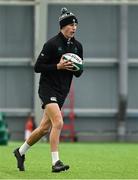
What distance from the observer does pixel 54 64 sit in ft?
31.3

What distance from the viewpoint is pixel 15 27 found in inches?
944

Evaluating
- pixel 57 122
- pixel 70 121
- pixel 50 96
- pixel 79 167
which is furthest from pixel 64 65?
pixel 70 121

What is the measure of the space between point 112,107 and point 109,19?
272 cm

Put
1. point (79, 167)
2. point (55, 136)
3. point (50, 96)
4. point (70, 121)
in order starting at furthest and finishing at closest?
1. point (70, 121)
2. point (79, 167)
3. point (50, 96)
4. point (55, 136)

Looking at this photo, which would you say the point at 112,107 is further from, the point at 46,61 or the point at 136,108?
the point at 46,61

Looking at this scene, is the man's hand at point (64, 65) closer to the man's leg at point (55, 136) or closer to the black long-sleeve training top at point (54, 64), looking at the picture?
the black long-sleeve training top at point (54, 64)

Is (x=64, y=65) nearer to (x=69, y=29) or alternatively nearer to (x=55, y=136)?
(x=69, y=29)

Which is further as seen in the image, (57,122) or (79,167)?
(79,167)

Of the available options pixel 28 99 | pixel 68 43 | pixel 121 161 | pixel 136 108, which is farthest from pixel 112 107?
pixel 68 43

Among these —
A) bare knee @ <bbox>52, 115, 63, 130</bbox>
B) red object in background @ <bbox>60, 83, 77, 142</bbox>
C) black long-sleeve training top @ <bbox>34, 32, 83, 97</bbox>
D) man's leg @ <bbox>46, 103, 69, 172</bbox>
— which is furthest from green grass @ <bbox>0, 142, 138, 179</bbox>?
red object in background @ <bbox>60, 83, 77, 142</bbox>

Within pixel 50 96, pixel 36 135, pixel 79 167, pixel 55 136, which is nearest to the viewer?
pixel 55 136

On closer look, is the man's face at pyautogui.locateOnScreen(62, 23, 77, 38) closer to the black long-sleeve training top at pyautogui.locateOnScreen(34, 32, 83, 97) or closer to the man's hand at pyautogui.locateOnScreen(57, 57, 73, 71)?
the black long-sleeve training top at pyautogui.locateOnScreen(34, 32, 83, 97)

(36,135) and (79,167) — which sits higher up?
(36,135)

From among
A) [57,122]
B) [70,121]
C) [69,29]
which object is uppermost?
[69,29]
